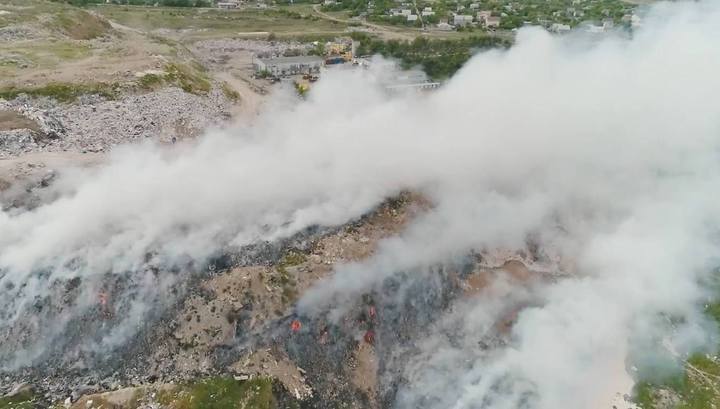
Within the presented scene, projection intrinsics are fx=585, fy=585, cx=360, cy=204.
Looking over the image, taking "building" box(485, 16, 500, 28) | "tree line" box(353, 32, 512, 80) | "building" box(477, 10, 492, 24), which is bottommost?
"tree line" box(353, 32, 512, 80)

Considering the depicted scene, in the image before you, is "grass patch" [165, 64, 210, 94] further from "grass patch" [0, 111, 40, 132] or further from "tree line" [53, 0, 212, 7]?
"tree line" [53, 0, 212, 7]

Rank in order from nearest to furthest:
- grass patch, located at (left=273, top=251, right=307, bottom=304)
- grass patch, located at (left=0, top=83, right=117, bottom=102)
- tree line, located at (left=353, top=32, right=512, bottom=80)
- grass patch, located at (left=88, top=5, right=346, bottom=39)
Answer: grass patch, located at (left=273, top=251, right=307, bottom=304), grass patch, located at (left=0, top=83, right=117, bottom=102), tree line, located at (left=353, top=32, right=512, bottom=80), grass patch, located at (left=88, top=5, right=346, bottom=39)

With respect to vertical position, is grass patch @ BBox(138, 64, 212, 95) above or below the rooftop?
above

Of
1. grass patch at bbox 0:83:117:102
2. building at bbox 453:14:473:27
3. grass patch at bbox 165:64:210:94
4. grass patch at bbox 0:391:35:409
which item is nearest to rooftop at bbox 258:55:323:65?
grass patch at bbox 165:64:210:94

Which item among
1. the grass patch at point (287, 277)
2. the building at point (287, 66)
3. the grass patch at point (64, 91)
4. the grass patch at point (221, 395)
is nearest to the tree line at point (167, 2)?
the building at point (287, 66)

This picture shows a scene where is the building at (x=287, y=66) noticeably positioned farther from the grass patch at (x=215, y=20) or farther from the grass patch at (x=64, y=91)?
the grass patch at (x=64, y=91)

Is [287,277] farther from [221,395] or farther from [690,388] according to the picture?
[690,388]
